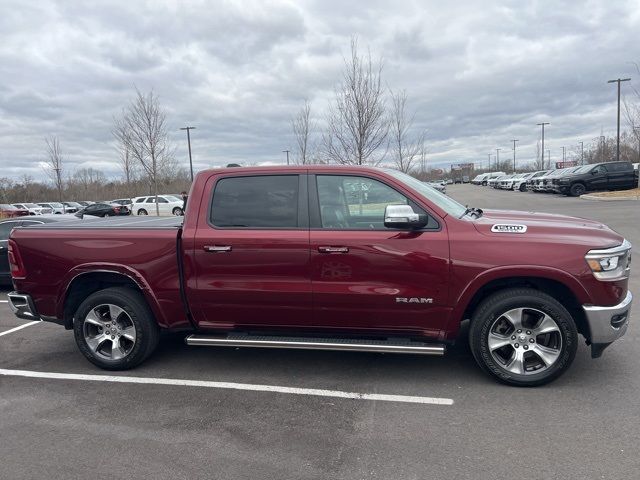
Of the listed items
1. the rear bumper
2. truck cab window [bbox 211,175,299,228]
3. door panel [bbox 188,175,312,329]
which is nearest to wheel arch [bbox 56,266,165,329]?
door panel [bbox 188,175,312,329]

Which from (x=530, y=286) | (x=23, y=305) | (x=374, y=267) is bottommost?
(x=23, y=305)

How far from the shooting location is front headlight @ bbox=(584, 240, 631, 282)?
A: 12.5ft

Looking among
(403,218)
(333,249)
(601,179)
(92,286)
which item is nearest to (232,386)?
(333,249)

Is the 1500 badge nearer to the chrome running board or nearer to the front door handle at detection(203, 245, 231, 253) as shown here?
the chrome running board

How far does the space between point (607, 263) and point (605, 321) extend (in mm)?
460

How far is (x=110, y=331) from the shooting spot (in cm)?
470

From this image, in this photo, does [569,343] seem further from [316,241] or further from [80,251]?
[80,251]

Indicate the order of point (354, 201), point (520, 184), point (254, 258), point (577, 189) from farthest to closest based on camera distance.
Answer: point (520, 184)
point (577, 189)
point (354, 201)
point (254, 258)

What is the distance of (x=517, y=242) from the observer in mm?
3900

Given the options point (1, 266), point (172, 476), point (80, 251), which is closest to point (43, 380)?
point (80, 251)

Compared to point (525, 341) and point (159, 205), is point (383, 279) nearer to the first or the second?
point (525, 341)

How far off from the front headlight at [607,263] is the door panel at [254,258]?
7.48ft

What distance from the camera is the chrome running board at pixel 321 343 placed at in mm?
4004

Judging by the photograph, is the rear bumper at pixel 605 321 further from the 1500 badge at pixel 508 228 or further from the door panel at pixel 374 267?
the door panel at pixel 374 267
